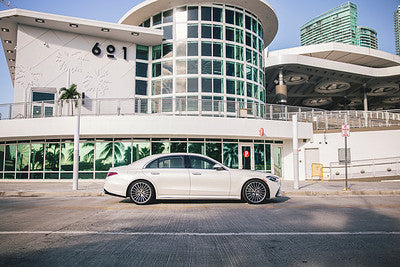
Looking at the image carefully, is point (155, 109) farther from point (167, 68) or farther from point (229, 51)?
point (229, 51)

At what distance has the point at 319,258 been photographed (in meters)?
3.89

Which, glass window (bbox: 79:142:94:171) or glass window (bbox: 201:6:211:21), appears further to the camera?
glass window (bbox: 201:6:211:21)

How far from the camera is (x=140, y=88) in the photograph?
91.0 feet

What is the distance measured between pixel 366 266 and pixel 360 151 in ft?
69.0

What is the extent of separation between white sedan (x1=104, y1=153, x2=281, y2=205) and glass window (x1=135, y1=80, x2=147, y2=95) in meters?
19.5

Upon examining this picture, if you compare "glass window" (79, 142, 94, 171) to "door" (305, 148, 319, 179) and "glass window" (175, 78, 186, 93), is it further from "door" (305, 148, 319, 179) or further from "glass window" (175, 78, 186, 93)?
"door" (305, 148, 319, 179)

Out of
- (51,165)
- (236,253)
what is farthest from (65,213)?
(51,165)

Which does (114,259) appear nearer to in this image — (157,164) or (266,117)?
(157,164)

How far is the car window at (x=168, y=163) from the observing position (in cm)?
896

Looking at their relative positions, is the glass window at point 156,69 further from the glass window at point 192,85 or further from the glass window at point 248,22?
the glass window at point 248,22

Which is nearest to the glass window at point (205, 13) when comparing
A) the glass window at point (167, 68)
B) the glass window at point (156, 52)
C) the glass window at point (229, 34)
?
the glass window at point (229, 34)

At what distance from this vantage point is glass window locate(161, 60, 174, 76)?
2692 centimetres

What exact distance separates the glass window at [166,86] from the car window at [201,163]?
18318 millimetres

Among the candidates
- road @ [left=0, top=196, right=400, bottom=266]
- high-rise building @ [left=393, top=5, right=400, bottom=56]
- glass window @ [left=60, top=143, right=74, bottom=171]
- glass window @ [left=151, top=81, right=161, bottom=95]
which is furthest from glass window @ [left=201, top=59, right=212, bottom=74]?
high-rise building @ [left=393, top=5, right=400, bottom=56]
